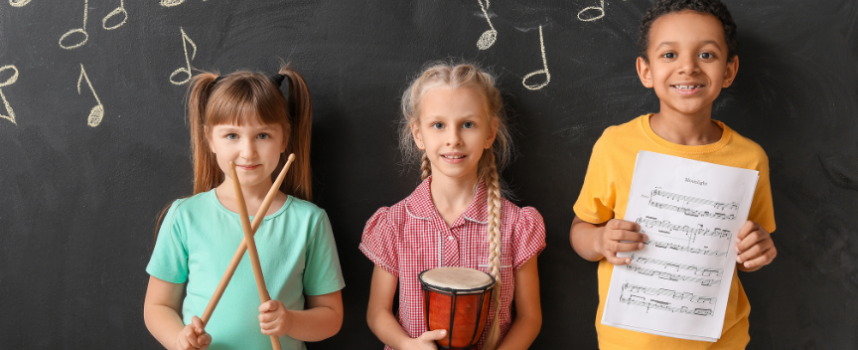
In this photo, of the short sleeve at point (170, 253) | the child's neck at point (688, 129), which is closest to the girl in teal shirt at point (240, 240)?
the short sleeve at point (170, 253)

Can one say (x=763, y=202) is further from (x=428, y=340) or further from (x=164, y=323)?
(x=164, y=323)

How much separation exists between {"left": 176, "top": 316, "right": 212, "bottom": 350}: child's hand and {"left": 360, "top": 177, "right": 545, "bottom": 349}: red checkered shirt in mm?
498

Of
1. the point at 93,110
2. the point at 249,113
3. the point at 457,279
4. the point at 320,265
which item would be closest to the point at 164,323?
the point at 320,265

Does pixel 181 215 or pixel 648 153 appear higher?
pixel 648 153

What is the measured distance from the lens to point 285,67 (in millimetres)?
1653

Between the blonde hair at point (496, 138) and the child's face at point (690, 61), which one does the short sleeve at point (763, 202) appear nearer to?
the child's face at point (690, 61)

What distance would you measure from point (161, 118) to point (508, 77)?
1.11 m

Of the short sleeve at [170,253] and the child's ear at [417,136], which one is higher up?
the child's ear at [417,136]

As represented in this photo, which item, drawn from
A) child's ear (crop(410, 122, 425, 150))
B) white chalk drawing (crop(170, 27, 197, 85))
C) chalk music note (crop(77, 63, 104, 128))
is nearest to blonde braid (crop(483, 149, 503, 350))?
child's ear (crop(410, 122, 425, 150))

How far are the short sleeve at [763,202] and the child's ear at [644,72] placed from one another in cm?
37

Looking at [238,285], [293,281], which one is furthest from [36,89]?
[293,281]

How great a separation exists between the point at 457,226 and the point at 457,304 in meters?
0.35

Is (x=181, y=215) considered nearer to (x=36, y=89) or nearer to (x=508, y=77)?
(x=36, y=89)

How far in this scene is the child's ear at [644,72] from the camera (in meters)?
1.50
